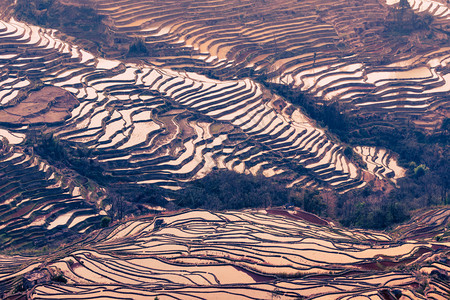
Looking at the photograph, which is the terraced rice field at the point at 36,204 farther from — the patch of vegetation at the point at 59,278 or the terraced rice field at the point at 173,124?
the patch of vegetation at the point at 59,278

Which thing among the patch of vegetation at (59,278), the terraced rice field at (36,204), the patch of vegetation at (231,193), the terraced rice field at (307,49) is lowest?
A: the terraced rice field at (36,204)

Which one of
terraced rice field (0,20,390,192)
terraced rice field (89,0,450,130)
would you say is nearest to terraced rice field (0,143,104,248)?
terraced rice field (0,20,390,192)

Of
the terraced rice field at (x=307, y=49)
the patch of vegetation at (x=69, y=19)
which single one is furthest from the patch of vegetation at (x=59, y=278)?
the patch of vegetation at (x=69, y=19)

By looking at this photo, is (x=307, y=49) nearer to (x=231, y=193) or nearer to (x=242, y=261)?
(x=231, y=193)

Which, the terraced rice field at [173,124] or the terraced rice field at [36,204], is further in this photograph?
the terraced rice field at [173,124]

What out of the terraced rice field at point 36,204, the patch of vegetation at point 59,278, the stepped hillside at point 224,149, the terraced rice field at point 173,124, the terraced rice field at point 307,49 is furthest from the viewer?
the terraced rice field at point 307,49

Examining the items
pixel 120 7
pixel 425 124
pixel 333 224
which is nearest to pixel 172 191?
pixel 333 224
